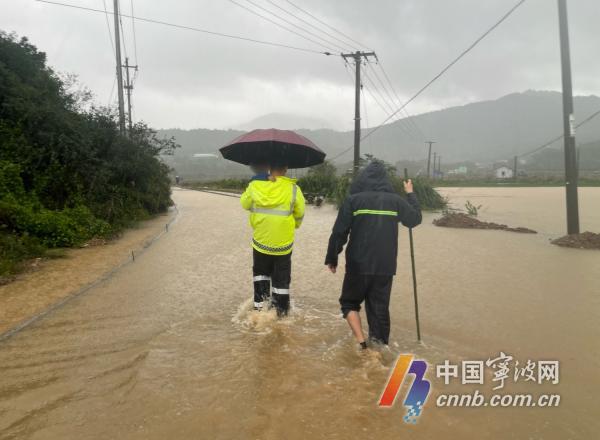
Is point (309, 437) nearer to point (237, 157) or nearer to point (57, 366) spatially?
point (57, 366)

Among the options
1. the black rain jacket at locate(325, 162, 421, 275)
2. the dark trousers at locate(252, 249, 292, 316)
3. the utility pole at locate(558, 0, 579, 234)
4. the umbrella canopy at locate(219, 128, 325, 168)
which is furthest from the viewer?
the utility pole at locate(558, 0, 579, 234)

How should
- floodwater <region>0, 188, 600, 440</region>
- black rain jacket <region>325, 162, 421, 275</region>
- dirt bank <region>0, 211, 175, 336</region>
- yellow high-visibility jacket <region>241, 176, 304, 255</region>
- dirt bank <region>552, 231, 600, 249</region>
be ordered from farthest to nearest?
dirt bank <region>552, 231, 600, 249</region> < dirt bank <region>0, 211, 175, 336</region> < yellow high-visibility jacket <region>241, 176, 304, 255</region> < black rain jacket <region>325, 162, 421, 275</region> < floodwater <region>0, 188, 600, 440</region>

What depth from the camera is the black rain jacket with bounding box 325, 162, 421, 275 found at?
4.21 meters

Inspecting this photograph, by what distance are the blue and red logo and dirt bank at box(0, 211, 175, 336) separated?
401cm

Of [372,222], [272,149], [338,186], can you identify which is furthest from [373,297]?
[338,186]

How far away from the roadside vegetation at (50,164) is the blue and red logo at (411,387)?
255 inches

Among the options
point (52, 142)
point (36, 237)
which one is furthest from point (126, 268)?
point (52, 142)

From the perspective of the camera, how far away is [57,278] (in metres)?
7.37

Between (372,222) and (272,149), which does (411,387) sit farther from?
(272,149)

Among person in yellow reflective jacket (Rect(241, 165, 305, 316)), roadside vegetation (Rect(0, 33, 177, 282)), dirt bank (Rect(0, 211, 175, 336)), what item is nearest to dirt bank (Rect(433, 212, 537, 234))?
dirt bank (Rect(0, 211, 175, 336))

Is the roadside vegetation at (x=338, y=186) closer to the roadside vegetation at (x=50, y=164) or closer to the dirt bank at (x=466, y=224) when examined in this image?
the dirt bank at (x=466, y=224)

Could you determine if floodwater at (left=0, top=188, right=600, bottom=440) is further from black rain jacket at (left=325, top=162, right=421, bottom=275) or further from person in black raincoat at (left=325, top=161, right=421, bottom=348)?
black rain jacket at (left=325, top=162, right=421, bottom=275)

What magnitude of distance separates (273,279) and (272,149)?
4.74 feet

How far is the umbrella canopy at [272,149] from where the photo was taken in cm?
511
